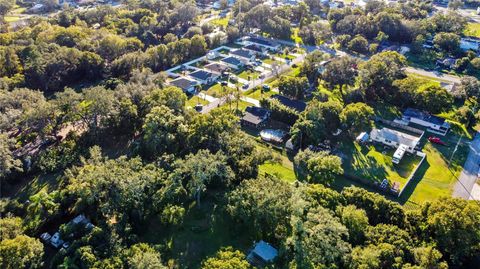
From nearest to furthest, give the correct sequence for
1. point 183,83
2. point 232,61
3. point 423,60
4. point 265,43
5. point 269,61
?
1. point 183,83
2. point 232,61
3. point 269,61
4. point 423,60
5. point 265,43

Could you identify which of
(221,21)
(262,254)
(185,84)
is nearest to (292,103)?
(185,84)

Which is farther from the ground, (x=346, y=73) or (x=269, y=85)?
(x=346, y=73)

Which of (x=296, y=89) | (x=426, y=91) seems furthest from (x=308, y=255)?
(x=426, y=91)

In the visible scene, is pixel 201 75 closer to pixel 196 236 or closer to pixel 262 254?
pixel 196 236

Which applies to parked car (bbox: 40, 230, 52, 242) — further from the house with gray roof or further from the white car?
the house with gray roof

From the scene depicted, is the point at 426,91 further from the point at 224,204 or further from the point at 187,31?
the point at 187,31

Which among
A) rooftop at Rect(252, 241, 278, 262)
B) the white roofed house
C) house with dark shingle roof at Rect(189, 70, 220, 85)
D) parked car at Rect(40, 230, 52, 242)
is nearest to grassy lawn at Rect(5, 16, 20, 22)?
house with dark shingle roof at Rect(189, 70, 220, 85)
